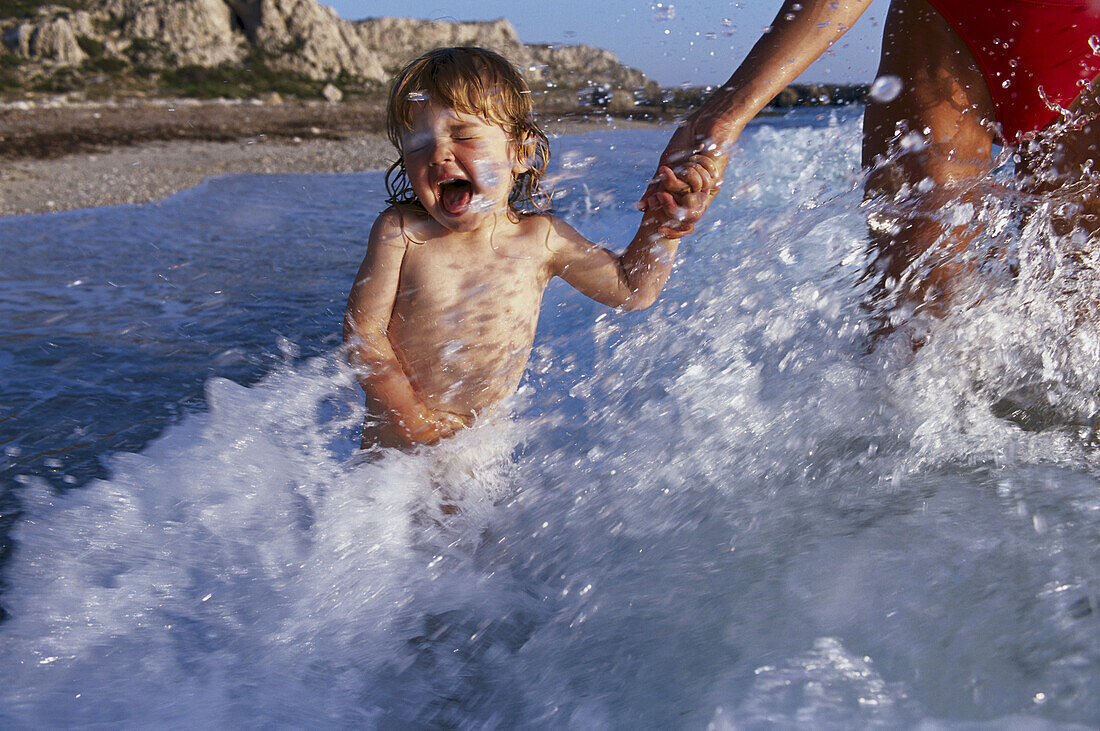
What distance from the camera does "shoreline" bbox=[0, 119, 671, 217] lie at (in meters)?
4.62

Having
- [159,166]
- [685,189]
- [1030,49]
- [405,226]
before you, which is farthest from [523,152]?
[159,166]

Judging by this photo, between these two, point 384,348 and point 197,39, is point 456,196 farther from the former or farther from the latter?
point 197,39

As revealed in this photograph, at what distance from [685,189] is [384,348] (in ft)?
2.62

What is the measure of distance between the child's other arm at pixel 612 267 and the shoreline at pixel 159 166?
0.62 metres

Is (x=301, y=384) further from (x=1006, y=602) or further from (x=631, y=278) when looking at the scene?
(x=1006, y=602)

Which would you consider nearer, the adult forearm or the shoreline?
the adult forearm

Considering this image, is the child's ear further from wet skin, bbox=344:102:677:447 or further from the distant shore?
the distant shore

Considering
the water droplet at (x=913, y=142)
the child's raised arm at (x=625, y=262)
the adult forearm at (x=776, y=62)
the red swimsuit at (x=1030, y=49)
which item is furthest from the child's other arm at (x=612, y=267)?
the red swimsuit at (x=1030, y=49)

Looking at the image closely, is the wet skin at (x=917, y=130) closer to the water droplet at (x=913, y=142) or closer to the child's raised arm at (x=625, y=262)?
the water droplet at (x=913, y=142)

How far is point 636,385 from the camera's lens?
1.95m

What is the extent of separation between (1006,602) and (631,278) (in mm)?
1100

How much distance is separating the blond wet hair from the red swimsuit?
952 mm

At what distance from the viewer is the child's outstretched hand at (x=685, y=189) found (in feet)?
5.13

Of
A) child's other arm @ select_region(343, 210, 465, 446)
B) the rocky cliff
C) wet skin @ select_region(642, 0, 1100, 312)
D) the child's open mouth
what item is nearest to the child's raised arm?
wet skin @ select_region(642, 0, 1100, 312)
